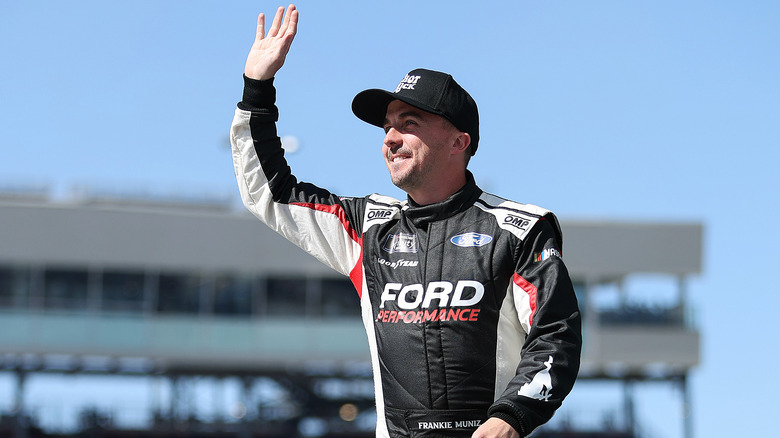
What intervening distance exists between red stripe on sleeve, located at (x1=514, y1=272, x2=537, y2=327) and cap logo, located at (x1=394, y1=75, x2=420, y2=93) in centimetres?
89

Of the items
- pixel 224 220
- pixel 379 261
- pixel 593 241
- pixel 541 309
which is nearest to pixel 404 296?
pixel 379 261

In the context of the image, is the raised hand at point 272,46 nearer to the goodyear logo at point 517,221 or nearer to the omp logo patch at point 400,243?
the omp logo patch at point 400,243

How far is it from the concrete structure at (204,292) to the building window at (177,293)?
39mm

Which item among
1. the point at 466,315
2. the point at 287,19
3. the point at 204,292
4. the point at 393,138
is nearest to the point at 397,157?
the point at 393,138

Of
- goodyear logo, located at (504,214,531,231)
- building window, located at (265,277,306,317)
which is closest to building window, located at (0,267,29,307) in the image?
building window, located at (265,277,306,317)

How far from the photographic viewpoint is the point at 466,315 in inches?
172

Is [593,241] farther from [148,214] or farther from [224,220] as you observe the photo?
[148,214]

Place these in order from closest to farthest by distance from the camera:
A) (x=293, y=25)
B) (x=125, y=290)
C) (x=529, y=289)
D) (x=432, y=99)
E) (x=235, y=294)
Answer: (x=529, y=289) → (x=432, y=99) → (x=293, y=25) → (x=125, y=290) → (x=235, y=294)

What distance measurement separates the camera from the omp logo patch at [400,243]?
4.62m

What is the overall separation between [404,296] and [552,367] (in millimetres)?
708

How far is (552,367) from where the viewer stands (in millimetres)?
4078

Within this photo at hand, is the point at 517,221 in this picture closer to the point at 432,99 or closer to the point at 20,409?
the point at 432,99

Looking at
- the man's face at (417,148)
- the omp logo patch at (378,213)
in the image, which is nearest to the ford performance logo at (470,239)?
the man's face at (417,148)

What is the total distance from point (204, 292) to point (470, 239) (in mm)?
29071
